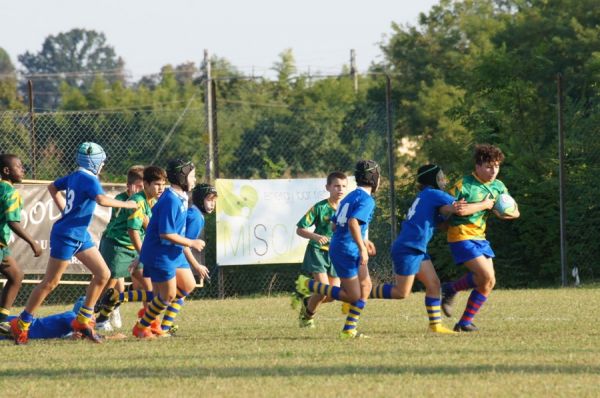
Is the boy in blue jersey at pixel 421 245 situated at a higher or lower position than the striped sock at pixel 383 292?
higher

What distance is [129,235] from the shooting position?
12.2 metres

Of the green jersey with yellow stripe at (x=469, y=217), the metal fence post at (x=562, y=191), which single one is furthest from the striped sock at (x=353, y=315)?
the metal fence post at (x=562, y=191)

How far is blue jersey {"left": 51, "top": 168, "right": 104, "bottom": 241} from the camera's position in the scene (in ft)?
34.2

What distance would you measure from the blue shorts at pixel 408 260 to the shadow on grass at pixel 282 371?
2712 mm

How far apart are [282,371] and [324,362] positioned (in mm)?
534

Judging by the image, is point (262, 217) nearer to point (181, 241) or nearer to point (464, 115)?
point (464, 115)

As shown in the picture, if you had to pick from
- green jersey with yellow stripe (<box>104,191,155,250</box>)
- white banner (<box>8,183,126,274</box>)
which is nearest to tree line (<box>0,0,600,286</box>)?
white banner (<box>8,183,126,274</box>)

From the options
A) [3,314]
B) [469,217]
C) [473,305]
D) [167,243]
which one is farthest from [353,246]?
[3,314]

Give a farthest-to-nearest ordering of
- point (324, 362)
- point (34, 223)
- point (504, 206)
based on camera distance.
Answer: point (34, 223) → point (504, 206) → point (324, 362)

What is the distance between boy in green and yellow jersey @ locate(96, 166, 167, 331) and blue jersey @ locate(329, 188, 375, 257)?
2.24 metres

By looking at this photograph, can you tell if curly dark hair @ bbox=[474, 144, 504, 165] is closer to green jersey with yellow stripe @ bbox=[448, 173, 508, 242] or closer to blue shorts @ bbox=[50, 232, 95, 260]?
green jersey with yellow stripe @ bbox=[448, 173, 508, 242]

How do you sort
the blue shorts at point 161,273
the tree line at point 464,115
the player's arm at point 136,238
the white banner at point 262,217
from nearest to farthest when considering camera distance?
the blue shorts at point 161,273 → the player's arm at point 136,238 → the white banner at point 262,217 → the tree line at point 464,115

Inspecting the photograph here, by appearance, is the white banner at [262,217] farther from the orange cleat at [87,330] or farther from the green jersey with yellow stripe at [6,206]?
the orange cleat at [87,330]

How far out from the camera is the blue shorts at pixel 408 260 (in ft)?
35.5
